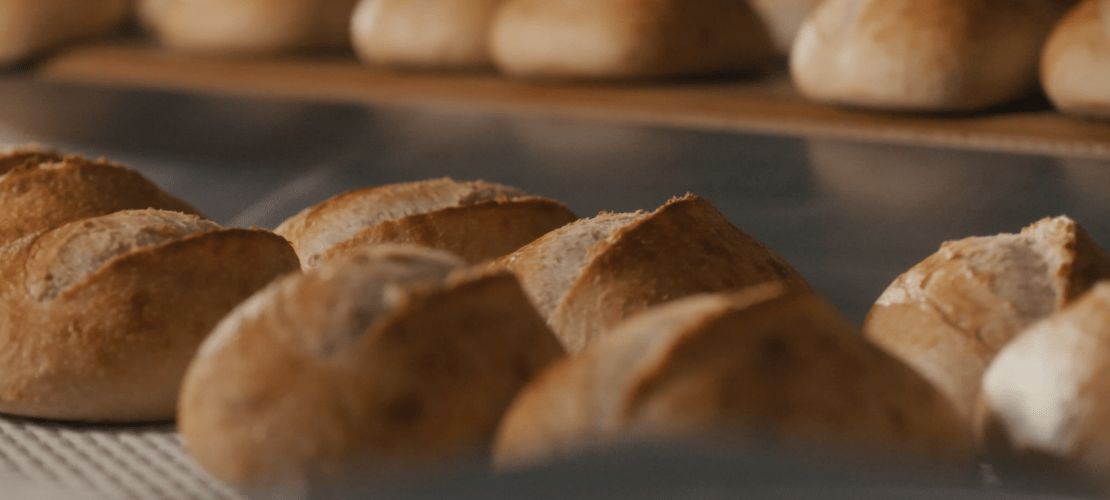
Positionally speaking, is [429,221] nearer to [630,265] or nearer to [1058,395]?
[630,265]

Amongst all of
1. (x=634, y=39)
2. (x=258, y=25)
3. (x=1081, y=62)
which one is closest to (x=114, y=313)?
(x=634, y=39)

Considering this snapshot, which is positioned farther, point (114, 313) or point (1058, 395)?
point (114, 313)

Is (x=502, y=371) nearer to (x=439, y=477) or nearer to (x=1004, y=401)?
(x=439, y=477)

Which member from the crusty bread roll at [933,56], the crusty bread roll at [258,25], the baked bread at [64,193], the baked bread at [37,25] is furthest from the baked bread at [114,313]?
the baked bread at [37,25]

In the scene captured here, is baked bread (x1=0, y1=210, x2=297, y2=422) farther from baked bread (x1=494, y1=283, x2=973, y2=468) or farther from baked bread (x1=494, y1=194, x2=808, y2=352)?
baked bread (x1=494, y1=283, x2=973, y2=468)

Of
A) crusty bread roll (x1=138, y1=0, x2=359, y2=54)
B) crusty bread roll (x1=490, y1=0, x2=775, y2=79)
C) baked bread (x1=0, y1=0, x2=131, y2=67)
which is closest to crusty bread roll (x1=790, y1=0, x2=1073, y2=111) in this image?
crusty bread roll (x1=490, y1=0, x2=775, y2=79)

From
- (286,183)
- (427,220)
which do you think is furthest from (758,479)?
(286,183)
